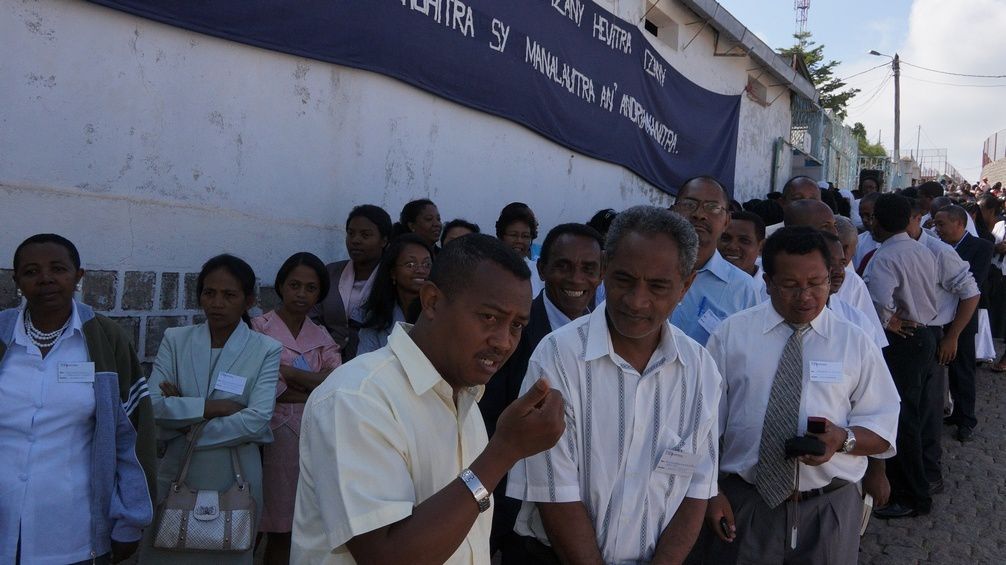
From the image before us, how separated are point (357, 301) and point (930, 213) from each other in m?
7.52

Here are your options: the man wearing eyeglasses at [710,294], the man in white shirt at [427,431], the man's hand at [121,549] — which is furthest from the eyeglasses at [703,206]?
the man's hand at [121,549]

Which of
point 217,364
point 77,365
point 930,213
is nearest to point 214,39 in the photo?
point 217,364

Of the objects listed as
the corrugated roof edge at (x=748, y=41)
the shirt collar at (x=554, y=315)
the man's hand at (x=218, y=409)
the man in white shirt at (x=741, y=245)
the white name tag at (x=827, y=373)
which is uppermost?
the corrugated roof edge at (x=748, y=41)

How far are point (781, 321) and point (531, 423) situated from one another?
5.34ft

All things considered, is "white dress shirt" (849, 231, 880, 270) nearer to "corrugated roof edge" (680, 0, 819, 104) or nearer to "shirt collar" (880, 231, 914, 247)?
"shirt collar" (880, 231, 914, 247)

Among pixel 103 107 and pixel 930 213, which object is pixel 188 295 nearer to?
pixel 103 107

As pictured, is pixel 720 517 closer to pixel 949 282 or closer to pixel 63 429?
pixel 63 429

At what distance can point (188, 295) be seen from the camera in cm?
418

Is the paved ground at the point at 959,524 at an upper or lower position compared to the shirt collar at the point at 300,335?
lower

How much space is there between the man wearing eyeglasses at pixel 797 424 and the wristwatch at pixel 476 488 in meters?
1.35

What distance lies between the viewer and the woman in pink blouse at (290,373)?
12.0 feet

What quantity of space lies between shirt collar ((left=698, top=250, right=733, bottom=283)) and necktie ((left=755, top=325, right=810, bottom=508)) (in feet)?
2.55

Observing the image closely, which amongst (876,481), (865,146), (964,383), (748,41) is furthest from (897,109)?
(876,481)

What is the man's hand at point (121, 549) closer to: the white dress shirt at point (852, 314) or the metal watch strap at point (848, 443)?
the metal watch strap at point (848, 443)
